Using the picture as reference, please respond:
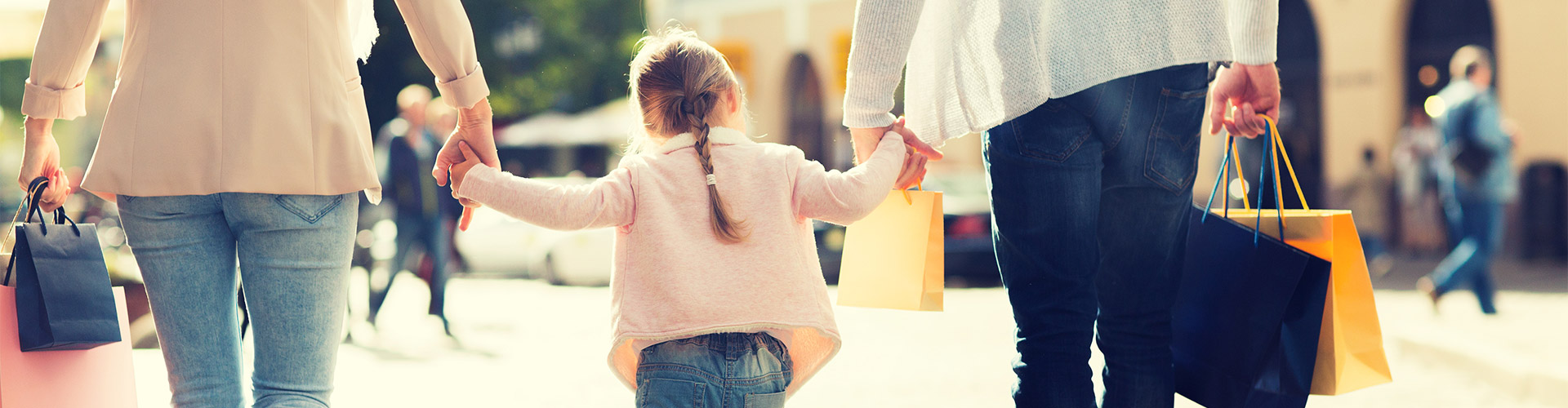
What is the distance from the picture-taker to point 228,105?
92.0 inches

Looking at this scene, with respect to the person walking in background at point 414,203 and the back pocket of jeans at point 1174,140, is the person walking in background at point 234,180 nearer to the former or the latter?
the back pocket of jeans at point 1174,140

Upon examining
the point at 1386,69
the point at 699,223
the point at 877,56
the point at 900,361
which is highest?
the point at 1386,69

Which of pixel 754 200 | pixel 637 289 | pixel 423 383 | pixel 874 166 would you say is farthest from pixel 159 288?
pixel 423 383

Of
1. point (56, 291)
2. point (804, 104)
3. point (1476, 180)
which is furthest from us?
point (804, 104)

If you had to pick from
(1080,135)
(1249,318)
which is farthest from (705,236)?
(1249,318)

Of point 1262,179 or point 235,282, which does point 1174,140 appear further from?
point 235,282

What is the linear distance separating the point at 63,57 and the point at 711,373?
146 cm

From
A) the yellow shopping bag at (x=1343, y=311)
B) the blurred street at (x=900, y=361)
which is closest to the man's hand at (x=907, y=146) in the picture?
the yellow shopping bag at (x=1343, y=311)

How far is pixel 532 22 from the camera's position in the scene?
28969 millimetres

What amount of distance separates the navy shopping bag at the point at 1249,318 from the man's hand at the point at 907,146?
2.08 feet

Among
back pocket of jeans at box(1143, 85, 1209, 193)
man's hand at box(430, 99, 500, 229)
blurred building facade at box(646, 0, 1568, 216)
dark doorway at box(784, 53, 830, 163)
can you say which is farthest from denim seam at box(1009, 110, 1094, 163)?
dark doorway at box(784, 53, 830, 163)

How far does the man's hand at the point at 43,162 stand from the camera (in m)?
2.63

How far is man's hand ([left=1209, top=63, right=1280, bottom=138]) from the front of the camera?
2.75 m

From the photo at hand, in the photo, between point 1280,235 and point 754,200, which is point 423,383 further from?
point 1280,235
